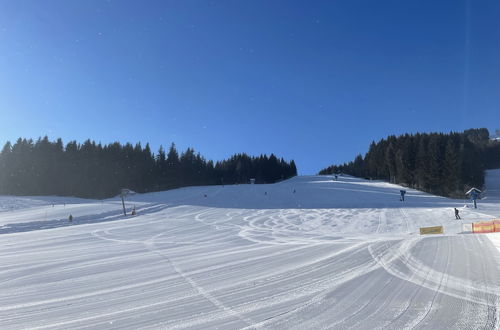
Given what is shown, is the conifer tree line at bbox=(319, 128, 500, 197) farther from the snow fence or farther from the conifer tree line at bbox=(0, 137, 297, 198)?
the conifer tree line at bbox=(0, 137, 297, 198)

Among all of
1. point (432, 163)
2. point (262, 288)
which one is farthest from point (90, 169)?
point (432, 163)

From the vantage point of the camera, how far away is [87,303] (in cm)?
470

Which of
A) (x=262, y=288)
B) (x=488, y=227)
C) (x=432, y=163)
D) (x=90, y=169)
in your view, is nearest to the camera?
(x=262, y=288)

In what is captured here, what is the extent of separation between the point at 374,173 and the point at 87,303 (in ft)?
313

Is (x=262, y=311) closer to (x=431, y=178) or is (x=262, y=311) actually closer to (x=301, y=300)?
(x=301, y=300)

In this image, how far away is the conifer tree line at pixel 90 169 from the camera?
62.1 metres

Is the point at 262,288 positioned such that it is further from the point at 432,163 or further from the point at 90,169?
the point at 90,169

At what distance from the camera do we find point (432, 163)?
5847 centimetres

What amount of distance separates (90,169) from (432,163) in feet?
262

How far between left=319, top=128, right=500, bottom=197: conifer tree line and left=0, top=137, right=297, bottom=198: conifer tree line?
5731 cm

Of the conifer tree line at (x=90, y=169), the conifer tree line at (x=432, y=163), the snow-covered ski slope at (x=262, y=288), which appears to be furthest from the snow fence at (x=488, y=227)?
the conifer tree line at (x=90, y=169)

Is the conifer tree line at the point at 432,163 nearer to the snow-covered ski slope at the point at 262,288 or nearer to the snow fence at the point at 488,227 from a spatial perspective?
the snow fence at the point at 488,227

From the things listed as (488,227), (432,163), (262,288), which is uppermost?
A: (432,163)

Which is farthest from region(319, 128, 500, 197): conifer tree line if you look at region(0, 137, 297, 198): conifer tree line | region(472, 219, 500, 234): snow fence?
region(0, 137, 297, 198): conifer tree line
